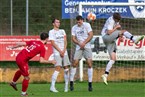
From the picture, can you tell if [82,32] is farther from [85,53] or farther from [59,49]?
[59,49]

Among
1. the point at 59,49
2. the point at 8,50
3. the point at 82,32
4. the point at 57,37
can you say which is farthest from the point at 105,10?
the point at 59,49

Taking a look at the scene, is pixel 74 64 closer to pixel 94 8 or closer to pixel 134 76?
pixel 134 76

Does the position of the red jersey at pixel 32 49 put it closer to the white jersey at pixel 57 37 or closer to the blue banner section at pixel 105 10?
the white jersey at pixel 57 37

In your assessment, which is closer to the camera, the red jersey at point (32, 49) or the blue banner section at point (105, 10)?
the red jersey at point (32, 49)

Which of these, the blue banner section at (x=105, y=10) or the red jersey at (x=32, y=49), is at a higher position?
the blue banner section at (x=105, y=10)

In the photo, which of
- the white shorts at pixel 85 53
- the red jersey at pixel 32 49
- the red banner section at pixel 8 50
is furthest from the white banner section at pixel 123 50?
the red jersey at pixel 32 49

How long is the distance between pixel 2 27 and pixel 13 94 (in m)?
7.42

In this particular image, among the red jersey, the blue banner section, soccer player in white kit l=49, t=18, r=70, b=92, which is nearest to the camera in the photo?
the red jersey

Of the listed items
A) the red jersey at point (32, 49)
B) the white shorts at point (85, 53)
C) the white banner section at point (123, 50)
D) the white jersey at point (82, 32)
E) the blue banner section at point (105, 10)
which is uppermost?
the blue banner section at point (105, 10)

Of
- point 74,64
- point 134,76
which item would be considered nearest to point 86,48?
point 74,64

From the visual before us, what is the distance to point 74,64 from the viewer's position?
1778 centimetres

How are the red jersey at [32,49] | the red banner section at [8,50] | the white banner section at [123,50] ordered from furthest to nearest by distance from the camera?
the white banner section at [123,50] < the red banner section at [8,50] < the red jersey at [32,49]

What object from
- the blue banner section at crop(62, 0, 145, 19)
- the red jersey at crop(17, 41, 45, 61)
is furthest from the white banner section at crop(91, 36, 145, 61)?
the red jersey at crop(17, 41, 45, 61)

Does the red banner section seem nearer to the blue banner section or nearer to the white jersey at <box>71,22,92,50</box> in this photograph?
the blue banner section
